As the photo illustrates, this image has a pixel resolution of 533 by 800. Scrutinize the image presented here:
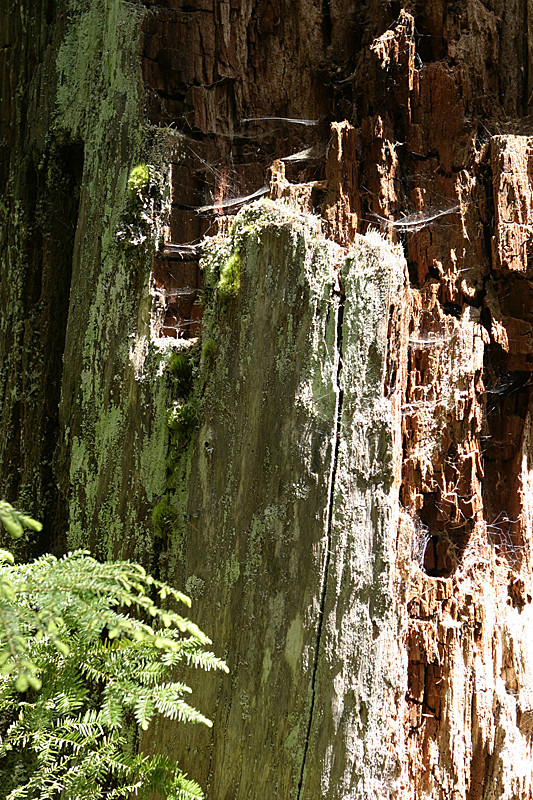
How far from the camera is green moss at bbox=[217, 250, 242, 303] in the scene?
89.1 inches

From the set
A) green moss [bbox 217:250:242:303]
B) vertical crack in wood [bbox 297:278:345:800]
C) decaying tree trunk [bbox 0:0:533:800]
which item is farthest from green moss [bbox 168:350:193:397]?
vertical crack in wood [bbox 297:278:345:800]

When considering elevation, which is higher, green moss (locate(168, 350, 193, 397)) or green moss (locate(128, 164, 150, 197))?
green moss (locate(128, 164, 150, 197))

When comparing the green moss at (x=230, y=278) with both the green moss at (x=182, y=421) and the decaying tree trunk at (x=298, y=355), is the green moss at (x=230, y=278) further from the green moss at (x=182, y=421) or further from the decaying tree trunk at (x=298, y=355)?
the green moss at (x=182, y=421)

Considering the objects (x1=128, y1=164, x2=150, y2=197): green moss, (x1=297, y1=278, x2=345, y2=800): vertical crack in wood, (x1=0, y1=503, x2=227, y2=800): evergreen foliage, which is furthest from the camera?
(x1=128, y1=164, x2=150, y2=197): green moss

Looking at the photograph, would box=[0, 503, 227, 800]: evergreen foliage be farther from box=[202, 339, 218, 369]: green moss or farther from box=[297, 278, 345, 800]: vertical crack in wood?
box=[202, 339, 218, 369]: green moss

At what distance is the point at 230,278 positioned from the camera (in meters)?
2.28

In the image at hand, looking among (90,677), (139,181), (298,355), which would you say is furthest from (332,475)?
(139,181)

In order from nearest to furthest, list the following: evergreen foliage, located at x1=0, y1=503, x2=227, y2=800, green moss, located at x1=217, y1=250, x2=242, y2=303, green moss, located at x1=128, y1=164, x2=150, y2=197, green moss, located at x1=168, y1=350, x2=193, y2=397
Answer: evergreen foliage, located at x1=0, y1=503, x2=227, y2=800, green moss, located at x1=217, y1=250, x2=242, y2=303, green moss, located at x1=168, y1=350, x2=193, y2=397, green moss, located at x1=128, y1=164, x2=150, y2=197

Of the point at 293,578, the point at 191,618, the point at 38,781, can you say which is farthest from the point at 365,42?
the point at 38,781

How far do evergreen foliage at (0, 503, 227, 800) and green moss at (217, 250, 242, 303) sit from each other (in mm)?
881

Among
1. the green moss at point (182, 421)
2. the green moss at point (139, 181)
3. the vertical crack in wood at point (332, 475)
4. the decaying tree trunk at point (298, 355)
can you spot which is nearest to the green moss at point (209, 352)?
the decaying tree trunk at point (298, 355)

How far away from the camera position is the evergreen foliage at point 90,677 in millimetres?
1703

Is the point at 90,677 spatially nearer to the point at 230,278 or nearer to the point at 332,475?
the point at 332,475

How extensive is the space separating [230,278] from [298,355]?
347 millimetres
